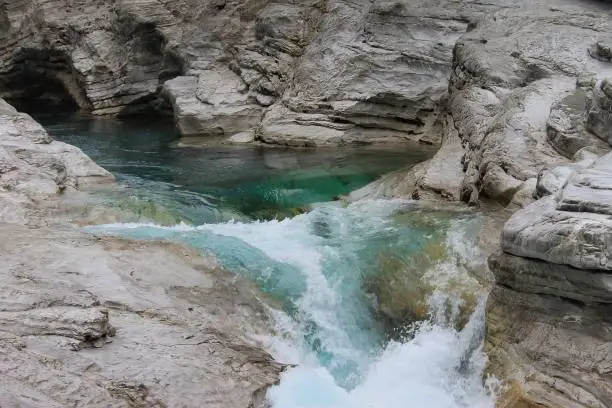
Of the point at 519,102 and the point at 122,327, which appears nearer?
the point at 122,327

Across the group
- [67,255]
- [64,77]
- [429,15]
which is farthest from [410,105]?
[64,77]

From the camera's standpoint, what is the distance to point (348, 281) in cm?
981

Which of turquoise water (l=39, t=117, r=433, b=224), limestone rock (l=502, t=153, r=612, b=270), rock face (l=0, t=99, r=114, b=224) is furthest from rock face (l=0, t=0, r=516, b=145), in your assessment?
limestone rock (l=502, t=153, r=612, b=270)

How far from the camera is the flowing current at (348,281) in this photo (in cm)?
816

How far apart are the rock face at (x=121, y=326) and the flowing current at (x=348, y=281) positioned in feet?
1.58

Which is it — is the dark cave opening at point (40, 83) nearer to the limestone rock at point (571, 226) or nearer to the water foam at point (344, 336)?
the water foam at point (344, 336)

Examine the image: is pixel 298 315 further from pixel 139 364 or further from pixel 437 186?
pixel 437 186

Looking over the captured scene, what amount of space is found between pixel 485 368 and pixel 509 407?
69 cm

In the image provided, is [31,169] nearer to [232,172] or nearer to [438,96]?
[232,172]

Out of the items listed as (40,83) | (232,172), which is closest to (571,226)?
(232,172)

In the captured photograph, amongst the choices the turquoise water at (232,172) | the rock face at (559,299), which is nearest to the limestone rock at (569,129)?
the rock face at (559,299)

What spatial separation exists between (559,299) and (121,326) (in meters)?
4.98

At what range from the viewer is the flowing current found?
8156 millimetres

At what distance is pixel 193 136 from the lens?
74.4 feet
